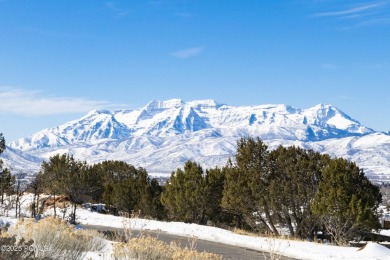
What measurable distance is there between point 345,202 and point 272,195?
15.9 ft

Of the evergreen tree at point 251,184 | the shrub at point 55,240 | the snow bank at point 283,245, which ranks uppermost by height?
the evergreen tree at point 251,184

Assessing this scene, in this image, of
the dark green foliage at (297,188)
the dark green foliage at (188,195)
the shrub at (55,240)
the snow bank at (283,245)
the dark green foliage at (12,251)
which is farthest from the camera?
the dark green foliage at (188,195)

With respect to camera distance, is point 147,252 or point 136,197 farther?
point 136,197

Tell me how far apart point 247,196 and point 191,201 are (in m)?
7.63

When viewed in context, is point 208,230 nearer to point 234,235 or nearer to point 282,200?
point 234,235

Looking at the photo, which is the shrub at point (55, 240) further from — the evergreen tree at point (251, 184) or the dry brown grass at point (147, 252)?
the evergreen tree at point (251, 184)

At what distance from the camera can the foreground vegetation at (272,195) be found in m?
26.7

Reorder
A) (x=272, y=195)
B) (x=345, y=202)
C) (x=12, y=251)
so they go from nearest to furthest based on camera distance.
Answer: (x=12, y=251) < (x=345, y=202) < (x=272, y=195)

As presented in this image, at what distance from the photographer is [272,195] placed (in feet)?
98.3

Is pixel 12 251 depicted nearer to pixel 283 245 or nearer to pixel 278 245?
pixel 278 245

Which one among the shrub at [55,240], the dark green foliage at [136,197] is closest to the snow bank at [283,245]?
the shrub at [55,240]

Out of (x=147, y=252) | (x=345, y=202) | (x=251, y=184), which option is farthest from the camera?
(x=251, y=184)

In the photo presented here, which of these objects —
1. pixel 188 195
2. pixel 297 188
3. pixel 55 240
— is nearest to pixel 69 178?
pixel 188 195

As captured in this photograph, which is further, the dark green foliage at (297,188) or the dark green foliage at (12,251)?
the dark green foliage at (297,188)
